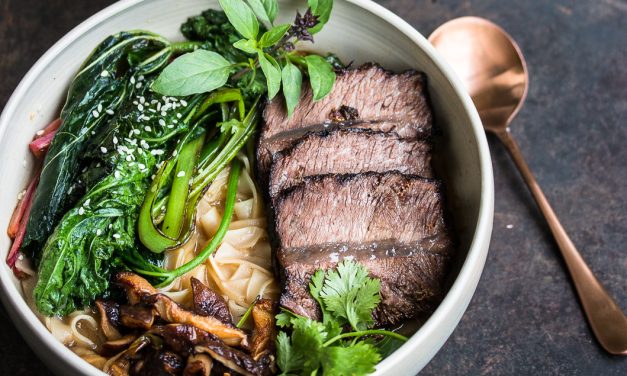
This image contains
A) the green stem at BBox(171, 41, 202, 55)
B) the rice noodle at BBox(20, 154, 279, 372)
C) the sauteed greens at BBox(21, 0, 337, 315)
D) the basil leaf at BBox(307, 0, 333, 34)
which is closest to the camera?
the sauteed greens at BBox(21, 0, 337, 315)

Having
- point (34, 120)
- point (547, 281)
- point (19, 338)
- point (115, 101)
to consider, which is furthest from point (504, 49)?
point (19, 338)

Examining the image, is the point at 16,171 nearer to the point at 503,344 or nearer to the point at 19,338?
the point at 19,338

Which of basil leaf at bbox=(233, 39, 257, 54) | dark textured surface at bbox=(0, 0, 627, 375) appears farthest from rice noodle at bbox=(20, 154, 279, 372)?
dark textured surface at bbox=(0, 0, 627, 375)

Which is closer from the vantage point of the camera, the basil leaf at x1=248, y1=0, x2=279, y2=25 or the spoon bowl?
the basil leaf at x1=248, y1=0, x2=279, y2=25

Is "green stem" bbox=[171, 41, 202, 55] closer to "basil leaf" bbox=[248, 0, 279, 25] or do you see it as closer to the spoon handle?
"basil leaf" bbox=[248, 0, 279, 25]

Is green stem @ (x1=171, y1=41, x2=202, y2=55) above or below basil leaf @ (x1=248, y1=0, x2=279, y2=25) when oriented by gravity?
below

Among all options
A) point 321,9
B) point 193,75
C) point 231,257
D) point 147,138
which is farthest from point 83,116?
point 321,9
